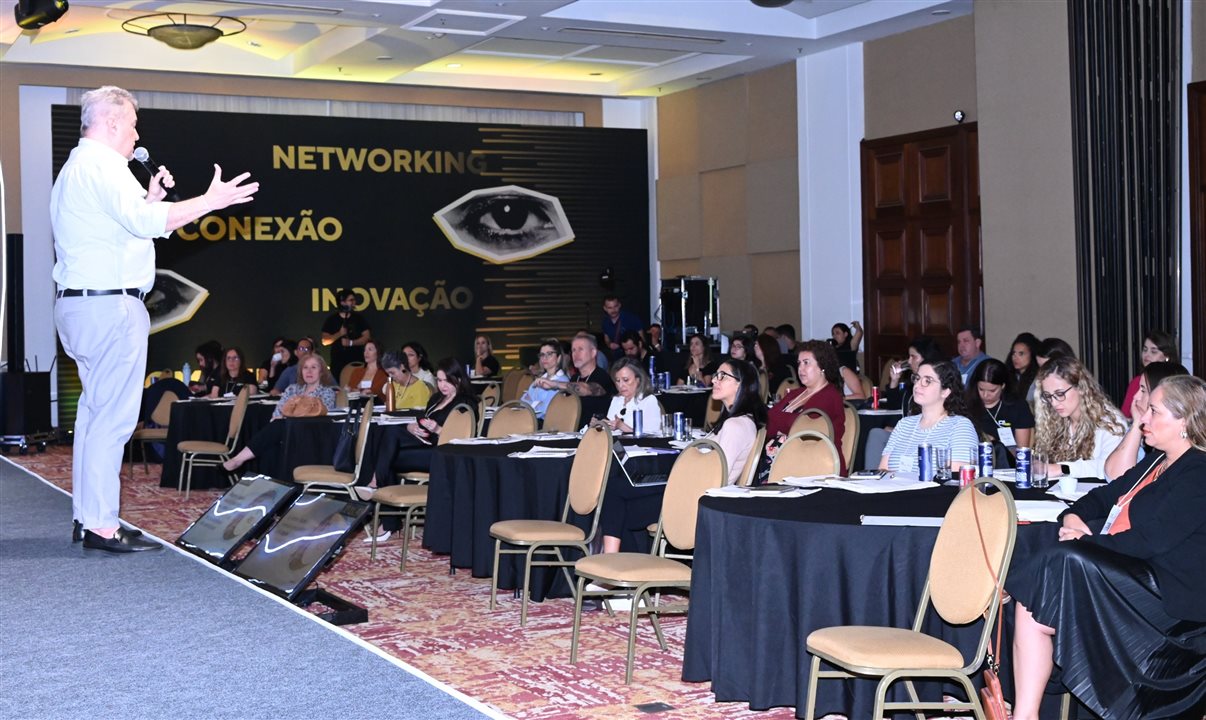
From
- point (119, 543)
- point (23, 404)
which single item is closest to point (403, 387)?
point (23, 404)

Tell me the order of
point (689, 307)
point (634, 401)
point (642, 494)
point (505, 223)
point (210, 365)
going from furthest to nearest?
point (505, 223), point (689, 307), point (210, 365), point (634, 401), point (642, 494)

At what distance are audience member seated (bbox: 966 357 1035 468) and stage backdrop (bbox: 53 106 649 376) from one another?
31.0ft

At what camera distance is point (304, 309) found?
51.3 ft

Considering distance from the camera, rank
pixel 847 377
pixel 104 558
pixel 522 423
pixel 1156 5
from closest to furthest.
→ pixel 104 558 < pixel 522 423 < pixel 1156 5 < pixel 847 377

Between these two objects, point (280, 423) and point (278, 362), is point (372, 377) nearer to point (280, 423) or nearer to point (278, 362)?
point (278, 362)

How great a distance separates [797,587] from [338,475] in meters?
4.49

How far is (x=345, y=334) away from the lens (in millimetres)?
15195

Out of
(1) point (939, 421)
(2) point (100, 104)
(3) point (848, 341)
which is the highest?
(2) point (100, 104)

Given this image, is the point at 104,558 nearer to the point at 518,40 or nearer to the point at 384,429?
the point at 384,429

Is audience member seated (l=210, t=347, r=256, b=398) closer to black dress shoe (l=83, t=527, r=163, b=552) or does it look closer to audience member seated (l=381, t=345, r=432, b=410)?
audience member seated (l=381, t=345, r=432, b=410)

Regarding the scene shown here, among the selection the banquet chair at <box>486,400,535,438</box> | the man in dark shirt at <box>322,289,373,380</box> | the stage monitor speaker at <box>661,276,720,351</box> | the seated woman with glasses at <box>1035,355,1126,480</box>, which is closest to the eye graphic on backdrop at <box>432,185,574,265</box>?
the man in dark shirt at <box>322,289,373,380</box>

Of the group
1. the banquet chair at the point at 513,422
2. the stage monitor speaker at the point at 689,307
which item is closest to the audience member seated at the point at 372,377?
the banquet chair at the point at 513,422

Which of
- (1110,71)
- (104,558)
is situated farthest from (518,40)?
(104,558)

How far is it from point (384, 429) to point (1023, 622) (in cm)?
533
